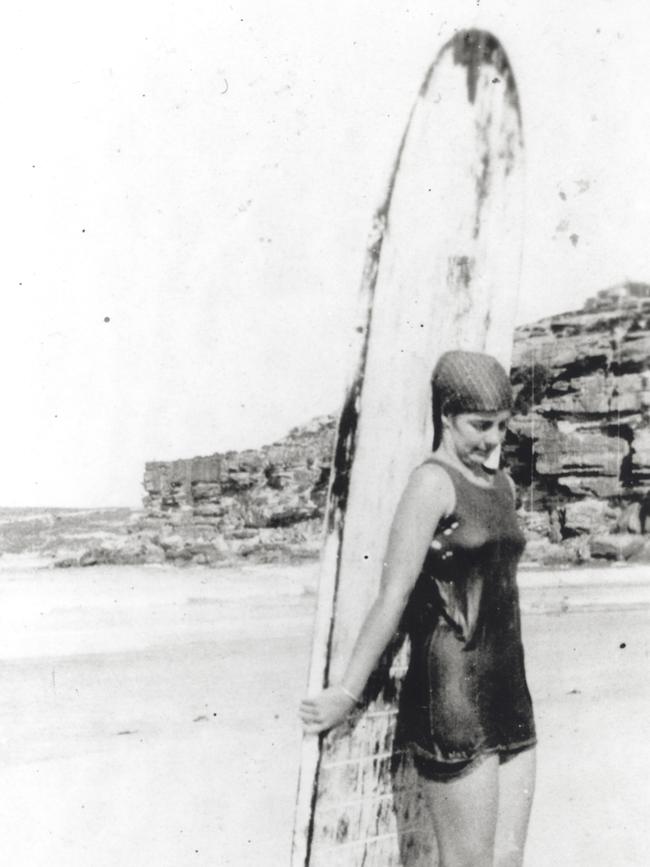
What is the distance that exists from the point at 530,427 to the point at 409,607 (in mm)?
14631

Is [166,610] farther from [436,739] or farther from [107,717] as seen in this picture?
[436,739]

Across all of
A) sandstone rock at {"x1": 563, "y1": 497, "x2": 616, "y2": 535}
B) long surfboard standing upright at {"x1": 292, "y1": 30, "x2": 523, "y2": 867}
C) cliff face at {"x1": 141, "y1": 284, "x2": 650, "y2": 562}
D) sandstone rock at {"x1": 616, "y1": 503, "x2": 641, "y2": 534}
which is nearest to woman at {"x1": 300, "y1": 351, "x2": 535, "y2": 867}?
long surfboard standing upright at {"x1": 292, "y1": 30, "x2": 523, "y2": 867}

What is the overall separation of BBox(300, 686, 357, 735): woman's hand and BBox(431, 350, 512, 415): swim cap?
62 cm

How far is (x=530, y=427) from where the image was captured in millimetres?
16438

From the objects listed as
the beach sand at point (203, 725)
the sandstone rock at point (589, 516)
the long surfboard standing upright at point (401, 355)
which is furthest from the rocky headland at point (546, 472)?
the long surfboard standing upright at point (401, 355)

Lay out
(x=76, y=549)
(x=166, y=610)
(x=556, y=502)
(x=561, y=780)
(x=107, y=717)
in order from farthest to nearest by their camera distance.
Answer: (x=556, y=502) → (x=76, y=549) → (x=166, y=610) → (x=107, y=717) → (x=561, y=780)

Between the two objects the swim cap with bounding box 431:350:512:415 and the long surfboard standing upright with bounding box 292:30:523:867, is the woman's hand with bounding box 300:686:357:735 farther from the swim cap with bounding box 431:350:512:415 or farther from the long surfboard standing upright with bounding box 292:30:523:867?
the swim cap with bounding box 431:350:512:415

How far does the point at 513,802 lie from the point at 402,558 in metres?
0.57

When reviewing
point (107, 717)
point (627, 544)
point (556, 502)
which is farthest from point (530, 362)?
point (107, 717)

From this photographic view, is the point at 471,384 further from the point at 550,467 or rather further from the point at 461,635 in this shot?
the point at 550,467

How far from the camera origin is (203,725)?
5.07m

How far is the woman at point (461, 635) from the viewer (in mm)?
2027

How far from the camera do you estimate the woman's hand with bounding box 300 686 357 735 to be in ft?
6.83

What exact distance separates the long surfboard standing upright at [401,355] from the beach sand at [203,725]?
3.87ft
